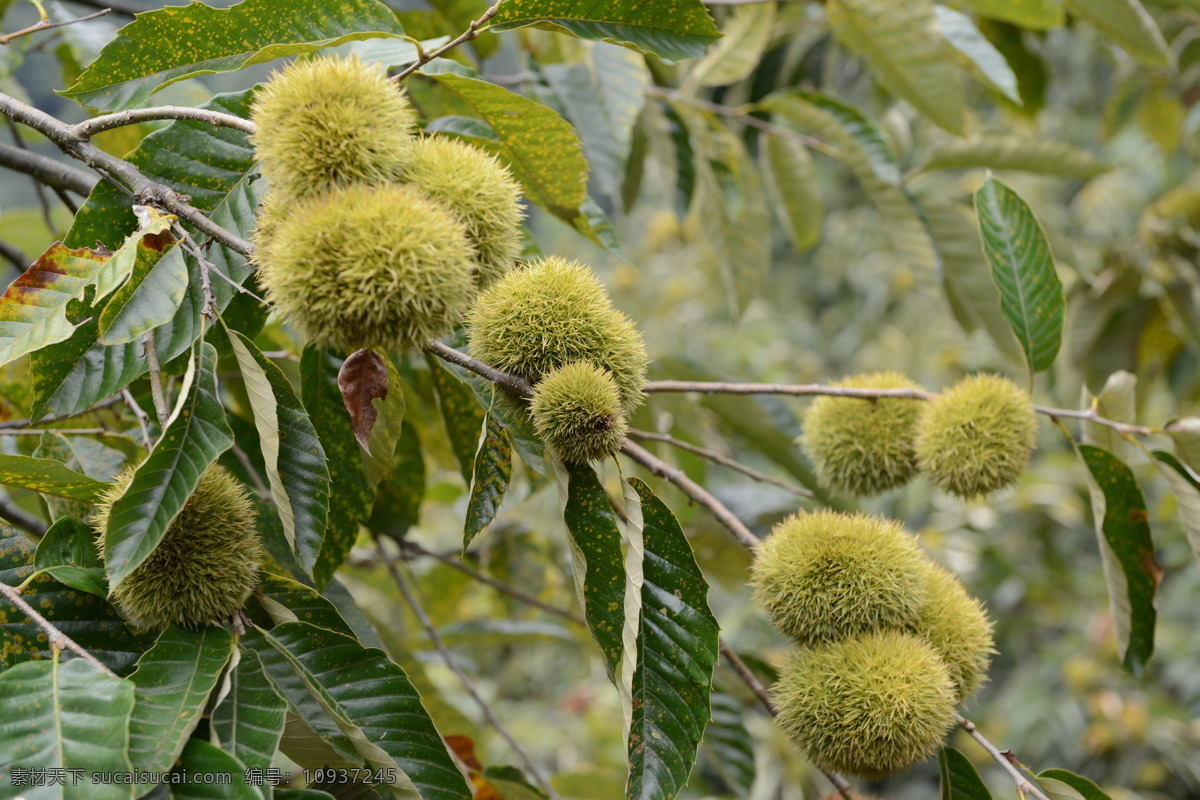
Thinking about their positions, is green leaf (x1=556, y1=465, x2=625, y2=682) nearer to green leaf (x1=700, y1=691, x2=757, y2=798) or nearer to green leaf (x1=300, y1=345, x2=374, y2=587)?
green leaf (x1=300, y1=345, x2=374, y2=587)

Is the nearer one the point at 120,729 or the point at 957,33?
the point at 120,729

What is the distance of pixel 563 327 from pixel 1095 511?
935mm

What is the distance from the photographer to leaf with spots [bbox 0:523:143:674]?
916 millimetres

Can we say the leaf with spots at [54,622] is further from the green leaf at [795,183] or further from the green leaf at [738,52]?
the green leaf at [795,183]

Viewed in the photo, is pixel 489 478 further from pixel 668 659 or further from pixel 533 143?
pixel 533 143

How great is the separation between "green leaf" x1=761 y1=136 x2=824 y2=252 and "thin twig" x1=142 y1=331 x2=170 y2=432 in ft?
5.47

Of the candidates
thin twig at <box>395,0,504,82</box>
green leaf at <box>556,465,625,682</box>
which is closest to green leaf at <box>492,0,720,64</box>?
thin twig at <box>395,0,504,82</box>

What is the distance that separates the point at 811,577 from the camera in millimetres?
1096

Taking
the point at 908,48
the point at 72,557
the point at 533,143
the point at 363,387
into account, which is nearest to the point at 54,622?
the point at 72,557

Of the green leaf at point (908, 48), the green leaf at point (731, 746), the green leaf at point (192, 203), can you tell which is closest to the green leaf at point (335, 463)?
the green leaf at point (192, 203)

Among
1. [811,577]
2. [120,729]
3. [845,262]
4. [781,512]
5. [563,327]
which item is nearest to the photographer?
[120,729]

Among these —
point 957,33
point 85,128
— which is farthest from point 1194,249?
point 85,128

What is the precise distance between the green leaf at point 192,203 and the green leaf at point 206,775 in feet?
1.40

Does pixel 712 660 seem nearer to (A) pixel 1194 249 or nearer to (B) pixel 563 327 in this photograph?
(B) pixel 563 327
